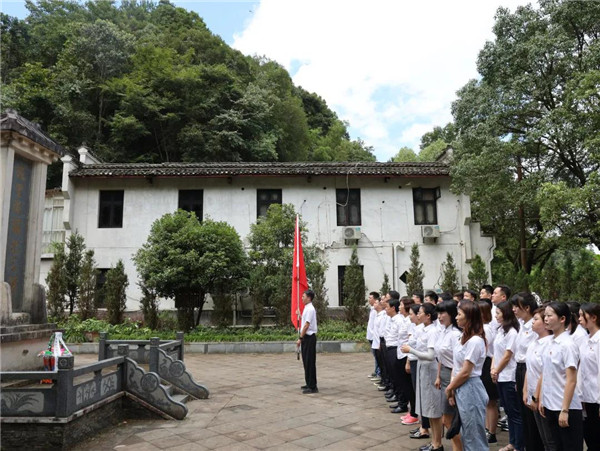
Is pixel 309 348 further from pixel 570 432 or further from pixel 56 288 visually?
pixel 56 288

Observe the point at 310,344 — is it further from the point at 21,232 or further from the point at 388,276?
the point at 388,276

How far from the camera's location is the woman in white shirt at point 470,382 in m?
3.50

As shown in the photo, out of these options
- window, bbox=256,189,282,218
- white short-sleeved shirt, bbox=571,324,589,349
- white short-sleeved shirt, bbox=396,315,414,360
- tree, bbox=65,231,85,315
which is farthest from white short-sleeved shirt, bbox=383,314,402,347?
tree, bbox=65,231,85,315

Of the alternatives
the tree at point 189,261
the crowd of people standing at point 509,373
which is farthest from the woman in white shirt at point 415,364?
the tree at point 189,261

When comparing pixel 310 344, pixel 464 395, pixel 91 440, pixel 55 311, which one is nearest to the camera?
pixel 464 395

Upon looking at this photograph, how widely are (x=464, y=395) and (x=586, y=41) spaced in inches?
501

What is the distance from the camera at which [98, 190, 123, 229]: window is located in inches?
628

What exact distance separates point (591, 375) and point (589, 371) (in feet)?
0.10

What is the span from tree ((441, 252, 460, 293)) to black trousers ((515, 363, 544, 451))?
11.2m

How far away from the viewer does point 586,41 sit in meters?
12.4

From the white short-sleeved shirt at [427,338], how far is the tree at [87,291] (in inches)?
477

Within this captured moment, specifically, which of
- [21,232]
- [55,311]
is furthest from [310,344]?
[55,311]

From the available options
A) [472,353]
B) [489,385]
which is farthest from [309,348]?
[472,353]

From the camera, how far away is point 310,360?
287 inches
